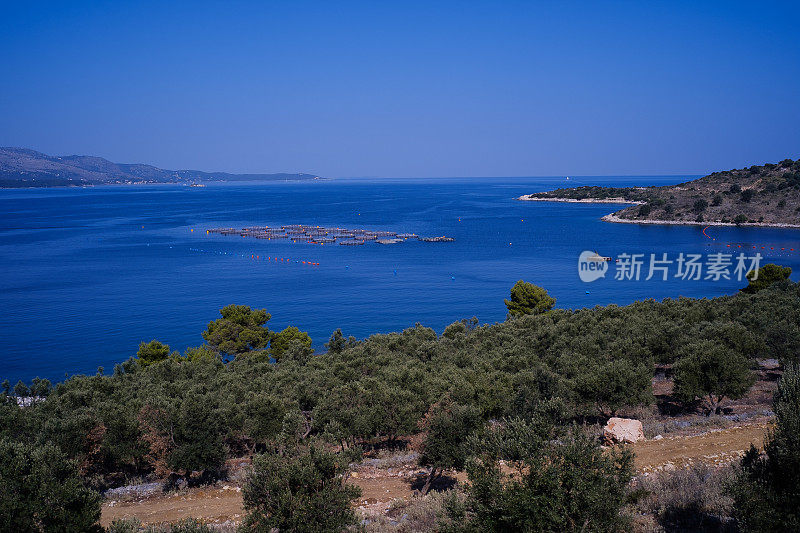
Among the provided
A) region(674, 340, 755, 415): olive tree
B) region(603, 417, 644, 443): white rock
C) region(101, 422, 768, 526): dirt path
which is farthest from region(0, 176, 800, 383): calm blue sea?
region(603, 417, 644, 443): white rock

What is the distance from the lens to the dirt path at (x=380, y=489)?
41.1ft

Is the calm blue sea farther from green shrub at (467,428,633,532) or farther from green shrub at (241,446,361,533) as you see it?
green shrub at (467,428,633,532)

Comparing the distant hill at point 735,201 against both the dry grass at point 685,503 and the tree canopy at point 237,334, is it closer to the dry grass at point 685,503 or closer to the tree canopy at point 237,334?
the tree canopy at point 237,334

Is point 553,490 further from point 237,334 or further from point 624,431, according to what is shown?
point 237,334

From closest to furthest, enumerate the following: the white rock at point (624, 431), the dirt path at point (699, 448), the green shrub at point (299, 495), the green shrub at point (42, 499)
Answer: the green shrub at point (299, 495) → the green shrub at point (42, 499) → the dirt path at point (699, 448) → the white rock at point (624, 431)

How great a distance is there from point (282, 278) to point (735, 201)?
11012 cm

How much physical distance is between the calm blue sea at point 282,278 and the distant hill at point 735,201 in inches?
280

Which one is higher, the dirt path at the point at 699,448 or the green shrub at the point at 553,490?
the green shrub at the point at 553,490

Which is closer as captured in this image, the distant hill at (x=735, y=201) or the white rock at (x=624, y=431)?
the white rock at (x=624, y=431)

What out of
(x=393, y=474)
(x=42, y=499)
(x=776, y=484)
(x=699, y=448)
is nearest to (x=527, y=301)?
(x=699, y=448)

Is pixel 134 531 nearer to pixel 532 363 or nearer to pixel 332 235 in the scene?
pixel 532 363

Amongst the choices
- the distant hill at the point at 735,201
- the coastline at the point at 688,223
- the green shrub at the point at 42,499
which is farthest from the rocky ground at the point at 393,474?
the distant hill at the point at 735,201

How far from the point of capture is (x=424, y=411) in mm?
16969

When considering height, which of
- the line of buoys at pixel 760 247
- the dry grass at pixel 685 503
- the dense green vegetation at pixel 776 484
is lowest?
the dry grass at pixel 685 503
